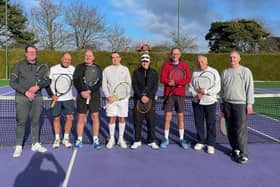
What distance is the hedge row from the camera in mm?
25625

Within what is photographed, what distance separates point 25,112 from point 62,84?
0.78 m

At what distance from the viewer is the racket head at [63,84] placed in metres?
5.01

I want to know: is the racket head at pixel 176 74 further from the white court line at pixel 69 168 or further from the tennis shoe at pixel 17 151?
the tennis shoe at pixel 17 151

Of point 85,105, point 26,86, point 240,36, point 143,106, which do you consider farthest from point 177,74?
point 240,36

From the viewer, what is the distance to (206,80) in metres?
4.89

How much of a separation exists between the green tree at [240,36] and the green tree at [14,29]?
2578 cm

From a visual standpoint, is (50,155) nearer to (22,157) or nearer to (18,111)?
(22,157)

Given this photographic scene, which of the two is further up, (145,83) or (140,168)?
(145,83)

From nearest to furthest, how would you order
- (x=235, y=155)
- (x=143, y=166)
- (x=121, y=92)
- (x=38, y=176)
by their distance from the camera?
(x=38, y=176)
(x=143, y=166)
(x=235, y=155)
(x=121, y=92)

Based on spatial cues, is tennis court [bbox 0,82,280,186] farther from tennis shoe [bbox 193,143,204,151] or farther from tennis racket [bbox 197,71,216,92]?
tennis racket [bbox 197,71,216,92]

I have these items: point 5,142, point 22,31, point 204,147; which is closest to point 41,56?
point 22,31

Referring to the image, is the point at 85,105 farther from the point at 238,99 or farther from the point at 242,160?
the point at 242,160

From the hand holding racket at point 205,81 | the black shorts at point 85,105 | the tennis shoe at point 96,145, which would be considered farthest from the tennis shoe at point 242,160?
the black shorts at point 85,105

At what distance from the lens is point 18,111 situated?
465cm
